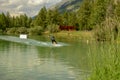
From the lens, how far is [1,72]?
1173 inches

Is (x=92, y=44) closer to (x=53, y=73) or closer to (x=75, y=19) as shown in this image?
(x=53, y=73)

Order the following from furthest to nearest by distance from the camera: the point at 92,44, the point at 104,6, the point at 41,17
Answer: the point at 41,17, the point at 104,6, the point at 92,44

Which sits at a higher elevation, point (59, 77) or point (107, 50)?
point (107, 50)

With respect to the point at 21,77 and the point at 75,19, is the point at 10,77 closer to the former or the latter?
the point at 21,77

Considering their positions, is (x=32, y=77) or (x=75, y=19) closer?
(x=32, y=77)

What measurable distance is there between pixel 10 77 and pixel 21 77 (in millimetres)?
893

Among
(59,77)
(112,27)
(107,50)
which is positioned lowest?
(59,77)

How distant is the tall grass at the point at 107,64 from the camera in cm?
1326

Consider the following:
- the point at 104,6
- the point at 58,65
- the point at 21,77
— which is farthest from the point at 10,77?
the point at 104,6

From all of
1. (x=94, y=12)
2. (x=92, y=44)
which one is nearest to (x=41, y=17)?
(x=94, y=12)

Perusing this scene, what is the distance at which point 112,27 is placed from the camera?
1383 cm

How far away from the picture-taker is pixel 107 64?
1353 centimetres

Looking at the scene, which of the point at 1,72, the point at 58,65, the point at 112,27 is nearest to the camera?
the point at 112,27

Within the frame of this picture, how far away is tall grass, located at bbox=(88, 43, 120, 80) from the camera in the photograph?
13.3m
